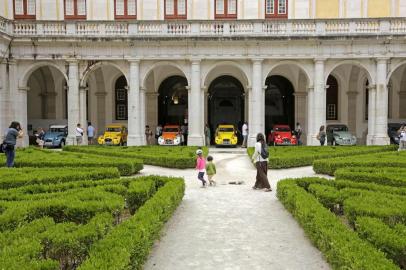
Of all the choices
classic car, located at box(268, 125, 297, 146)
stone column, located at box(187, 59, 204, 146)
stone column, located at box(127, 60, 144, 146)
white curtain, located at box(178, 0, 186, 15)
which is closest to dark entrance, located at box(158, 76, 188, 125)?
white curtain, located at box(178, 0, 186, 15)

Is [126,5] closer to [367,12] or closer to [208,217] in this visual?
[367,12]

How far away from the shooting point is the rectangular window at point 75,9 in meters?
30.6

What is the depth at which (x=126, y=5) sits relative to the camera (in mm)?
30672

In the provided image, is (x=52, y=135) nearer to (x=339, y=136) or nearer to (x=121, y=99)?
(x=121, y=99)

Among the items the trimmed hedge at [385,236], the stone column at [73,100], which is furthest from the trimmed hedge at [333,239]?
the stone column at [73,100]

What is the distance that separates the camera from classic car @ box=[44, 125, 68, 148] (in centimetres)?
3008

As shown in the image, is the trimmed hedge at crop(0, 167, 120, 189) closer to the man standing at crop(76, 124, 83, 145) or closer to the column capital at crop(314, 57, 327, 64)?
the man standing at crop(76, 124, 83, 145)

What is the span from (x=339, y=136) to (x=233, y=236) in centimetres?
2462

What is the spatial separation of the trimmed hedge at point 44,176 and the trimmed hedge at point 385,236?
8.19 m

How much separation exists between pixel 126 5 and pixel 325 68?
15713mm

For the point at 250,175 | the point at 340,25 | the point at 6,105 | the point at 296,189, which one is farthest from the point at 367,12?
the point at 6,105

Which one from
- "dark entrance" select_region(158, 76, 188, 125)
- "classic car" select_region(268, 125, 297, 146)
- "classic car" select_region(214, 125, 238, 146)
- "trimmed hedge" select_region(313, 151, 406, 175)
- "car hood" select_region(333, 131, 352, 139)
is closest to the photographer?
"trimmed hedge" select_region(313, 151, 406, 175)

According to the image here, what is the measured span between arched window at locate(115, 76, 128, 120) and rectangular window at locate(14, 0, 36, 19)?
889 centimetres

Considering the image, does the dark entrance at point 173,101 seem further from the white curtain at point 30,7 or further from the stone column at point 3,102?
the stone column at point 3,102
